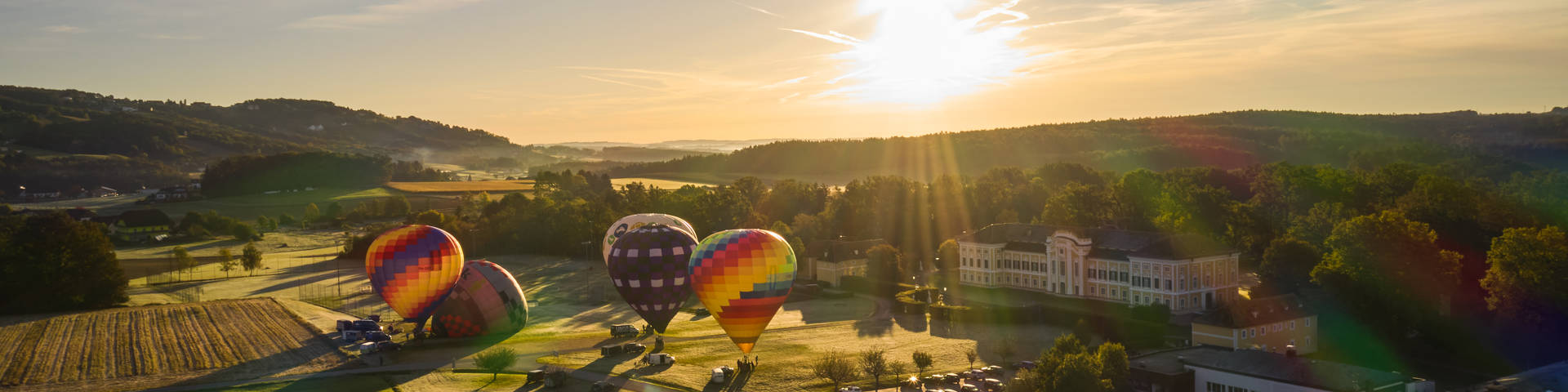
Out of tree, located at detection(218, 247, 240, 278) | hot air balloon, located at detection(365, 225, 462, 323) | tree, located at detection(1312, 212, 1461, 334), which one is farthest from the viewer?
tree, located at detection(218, 247, 240, 278)

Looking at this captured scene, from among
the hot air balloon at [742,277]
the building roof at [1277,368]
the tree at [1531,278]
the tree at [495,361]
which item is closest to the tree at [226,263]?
the tree at [495,361]

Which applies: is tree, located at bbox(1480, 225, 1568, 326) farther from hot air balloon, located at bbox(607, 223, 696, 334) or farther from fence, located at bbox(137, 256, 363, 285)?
fence, located at bbox(137, 256, 363, 285)

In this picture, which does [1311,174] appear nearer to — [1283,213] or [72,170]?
[1283,213]

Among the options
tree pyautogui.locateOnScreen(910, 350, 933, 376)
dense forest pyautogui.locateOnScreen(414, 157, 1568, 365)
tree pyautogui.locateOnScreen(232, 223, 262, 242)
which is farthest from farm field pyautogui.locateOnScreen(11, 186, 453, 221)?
tree pyautogui.locateOnScreen(910, 350, 933, 376)

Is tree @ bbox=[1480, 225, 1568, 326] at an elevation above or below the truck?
above

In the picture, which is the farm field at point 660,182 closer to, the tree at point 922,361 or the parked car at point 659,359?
the parked car at point 659,359

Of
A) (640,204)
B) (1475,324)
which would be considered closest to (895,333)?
(1475,324)
